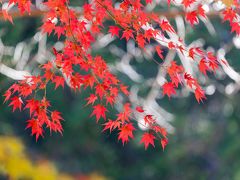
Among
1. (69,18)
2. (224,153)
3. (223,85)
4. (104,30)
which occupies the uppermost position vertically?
(69,18)

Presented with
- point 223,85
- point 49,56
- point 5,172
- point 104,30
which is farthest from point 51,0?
point 223,85

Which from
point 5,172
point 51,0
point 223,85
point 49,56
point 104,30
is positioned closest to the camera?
point 51,0

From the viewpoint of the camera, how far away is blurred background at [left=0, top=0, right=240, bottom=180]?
25.9 feet

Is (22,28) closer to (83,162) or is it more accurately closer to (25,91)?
A: (83,162)

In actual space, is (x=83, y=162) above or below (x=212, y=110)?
below

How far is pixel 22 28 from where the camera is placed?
8.02 meters

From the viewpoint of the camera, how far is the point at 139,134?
8.27m

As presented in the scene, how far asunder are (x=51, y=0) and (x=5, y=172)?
349 cm

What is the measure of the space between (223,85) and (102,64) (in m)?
5.71

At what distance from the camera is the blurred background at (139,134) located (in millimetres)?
7906

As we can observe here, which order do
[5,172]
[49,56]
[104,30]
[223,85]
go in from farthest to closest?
[223,85] → [104,30] → [49,56] → [5,172]

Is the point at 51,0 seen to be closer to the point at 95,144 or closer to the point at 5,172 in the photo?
the point at 5,172

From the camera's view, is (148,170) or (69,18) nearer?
(69,18)

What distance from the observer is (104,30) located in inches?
308
